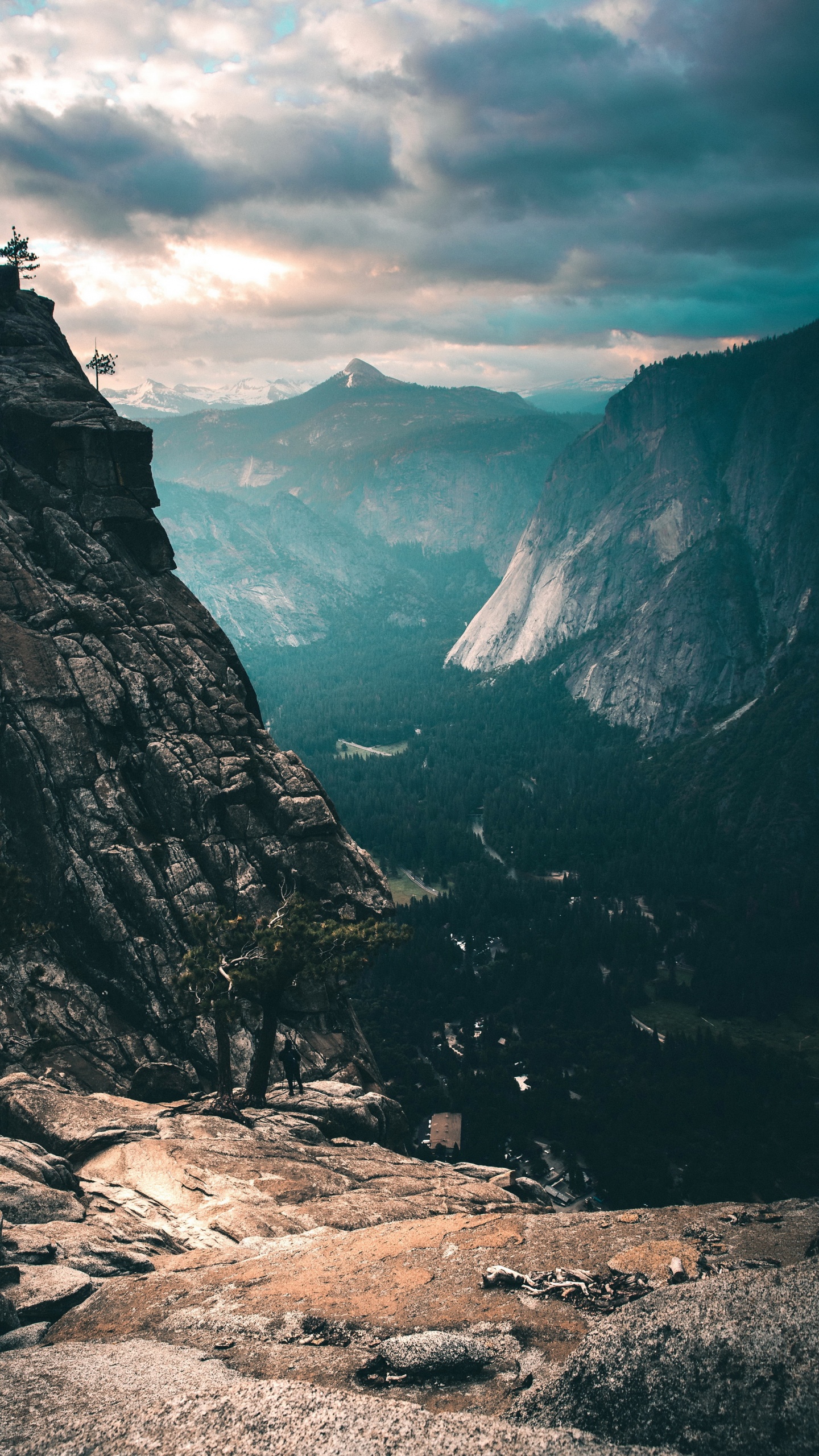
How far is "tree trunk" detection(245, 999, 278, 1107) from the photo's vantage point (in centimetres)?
3844

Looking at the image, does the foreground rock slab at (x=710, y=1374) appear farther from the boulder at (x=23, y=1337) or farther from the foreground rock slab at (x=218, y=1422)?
the boulder at (x=23, y=1337)

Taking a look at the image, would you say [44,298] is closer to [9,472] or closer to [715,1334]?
[9,472]

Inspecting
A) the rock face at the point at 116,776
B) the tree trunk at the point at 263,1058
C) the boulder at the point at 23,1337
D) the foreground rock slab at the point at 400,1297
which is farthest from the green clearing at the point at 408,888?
the boulder at the point at 23,1337

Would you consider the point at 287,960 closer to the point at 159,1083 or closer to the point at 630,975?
the point at 159,1083

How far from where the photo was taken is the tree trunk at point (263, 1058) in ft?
126

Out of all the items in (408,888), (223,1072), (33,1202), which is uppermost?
(33,1202)

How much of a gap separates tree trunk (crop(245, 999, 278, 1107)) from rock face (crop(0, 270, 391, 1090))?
363 centimetres

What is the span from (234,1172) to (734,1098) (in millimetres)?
75327

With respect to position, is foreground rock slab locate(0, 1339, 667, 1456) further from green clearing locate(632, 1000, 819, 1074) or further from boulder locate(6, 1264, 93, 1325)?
green clearing locate(632, 1000, 819, 1074)

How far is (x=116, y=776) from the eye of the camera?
51938mm

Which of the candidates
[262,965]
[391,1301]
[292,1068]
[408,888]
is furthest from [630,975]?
[391,1301]

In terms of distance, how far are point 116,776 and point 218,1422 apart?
42.6 metres

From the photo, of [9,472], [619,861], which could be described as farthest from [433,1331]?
[619,861]

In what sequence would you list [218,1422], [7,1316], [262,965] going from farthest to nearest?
[262,965], [7,1316], [218,1422]
